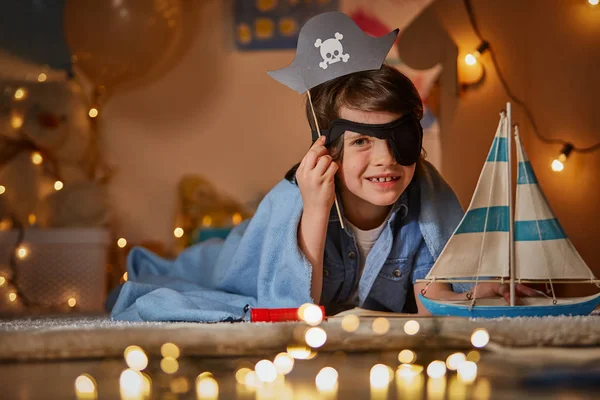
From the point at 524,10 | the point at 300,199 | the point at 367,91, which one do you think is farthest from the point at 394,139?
the point at 524,10

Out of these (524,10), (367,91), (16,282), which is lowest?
(16,282)

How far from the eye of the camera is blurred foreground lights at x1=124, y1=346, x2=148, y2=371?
33.2 inches

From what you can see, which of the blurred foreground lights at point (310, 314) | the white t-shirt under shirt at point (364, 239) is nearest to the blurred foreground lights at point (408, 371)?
the blurred foreground lights at point (310, 314)

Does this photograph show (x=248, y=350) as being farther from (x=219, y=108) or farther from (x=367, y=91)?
A: (x=219, y=108)

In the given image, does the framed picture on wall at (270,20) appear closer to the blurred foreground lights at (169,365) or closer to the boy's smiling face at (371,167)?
the boy's smiling face at (371,167)

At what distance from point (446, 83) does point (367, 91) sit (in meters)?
0.23

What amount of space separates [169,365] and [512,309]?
530 mm

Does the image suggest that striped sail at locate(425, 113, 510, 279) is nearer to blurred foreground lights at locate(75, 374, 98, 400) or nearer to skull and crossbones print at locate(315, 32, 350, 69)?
skull and crossbones print at locate(315, 32, 350, 69)

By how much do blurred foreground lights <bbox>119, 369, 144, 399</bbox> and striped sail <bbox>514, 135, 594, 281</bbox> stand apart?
61 cm

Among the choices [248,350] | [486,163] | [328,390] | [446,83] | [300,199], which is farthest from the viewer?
[446,83]

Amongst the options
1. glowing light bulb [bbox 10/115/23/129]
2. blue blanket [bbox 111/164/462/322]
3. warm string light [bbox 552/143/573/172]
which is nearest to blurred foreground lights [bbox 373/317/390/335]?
blue blanket [bbox 111/164/462/322]

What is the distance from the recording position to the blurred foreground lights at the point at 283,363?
0.83 m

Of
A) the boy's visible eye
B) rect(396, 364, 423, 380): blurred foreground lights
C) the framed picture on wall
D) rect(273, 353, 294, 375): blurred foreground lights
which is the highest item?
the framed picture on wall

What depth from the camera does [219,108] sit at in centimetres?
234
